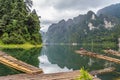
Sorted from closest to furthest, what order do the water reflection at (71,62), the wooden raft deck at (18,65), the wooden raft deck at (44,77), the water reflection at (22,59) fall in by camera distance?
the wooden raft deck at (44,77) → the wooden raft deck at (18,65) → the water reflection at (22,59) → the water reflection at (71,62)

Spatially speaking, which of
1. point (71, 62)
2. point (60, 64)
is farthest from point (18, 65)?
point (71, 62)

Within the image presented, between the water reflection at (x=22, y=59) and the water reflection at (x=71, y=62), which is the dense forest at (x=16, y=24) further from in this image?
the water reflection at (x=22, y=59)

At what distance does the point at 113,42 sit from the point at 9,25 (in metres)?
112

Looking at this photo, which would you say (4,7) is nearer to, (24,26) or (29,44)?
(24,26)

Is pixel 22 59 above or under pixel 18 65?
above

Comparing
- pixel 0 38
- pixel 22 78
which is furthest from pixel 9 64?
pixel 0 38

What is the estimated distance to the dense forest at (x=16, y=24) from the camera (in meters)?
69.5

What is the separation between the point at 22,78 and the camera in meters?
17.4

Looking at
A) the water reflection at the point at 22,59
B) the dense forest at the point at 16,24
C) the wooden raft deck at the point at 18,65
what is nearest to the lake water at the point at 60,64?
the water reflection at the point at 22,59

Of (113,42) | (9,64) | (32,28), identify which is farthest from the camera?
(113,42)

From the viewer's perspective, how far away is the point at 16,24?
236ft

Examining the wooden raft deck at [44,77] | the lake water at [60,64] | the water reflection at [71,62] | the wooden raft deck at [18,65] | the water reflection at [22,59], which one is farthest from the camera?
the water reflection at [71,62]

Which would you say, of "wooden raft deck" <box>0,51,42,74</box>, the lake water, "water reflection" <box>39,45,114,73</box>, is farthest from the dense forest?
"wooden raft deck" <box>0,51,42,74</box>

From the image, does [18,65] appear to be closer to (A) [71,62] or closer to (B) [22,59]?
(B) [22,59]
